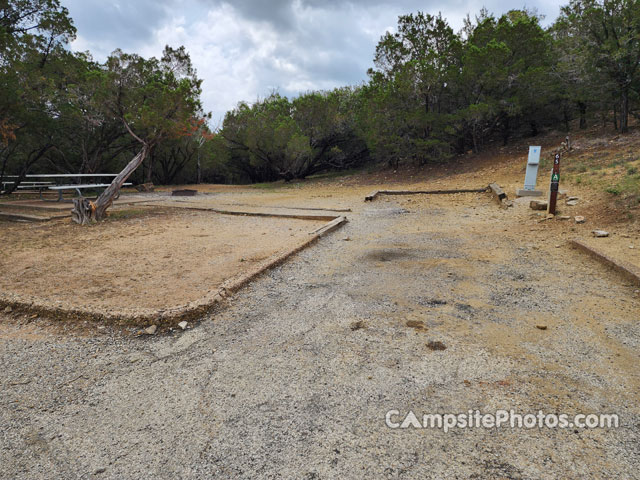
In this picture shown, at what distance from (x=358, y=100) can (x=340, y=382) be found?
21.5 metres

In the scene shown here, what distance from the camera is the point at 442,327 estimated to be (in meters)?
2.42

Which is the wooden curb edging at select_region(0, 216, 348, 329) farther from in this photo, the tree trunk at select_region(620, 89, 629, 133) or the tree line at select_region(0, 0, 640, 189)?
the tree trunk at select_region(620, 89, 629, 133)

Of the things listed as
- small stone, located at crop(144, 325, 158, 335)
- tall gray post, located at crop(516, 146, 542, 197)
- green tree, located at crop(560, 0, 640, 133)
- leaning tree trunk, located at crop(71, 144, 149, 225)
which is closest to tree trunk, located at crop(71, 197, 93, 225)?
leaning tree trunk, located at crop(71, 144, 149, 225)

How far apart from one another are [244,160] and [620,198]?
2039cm

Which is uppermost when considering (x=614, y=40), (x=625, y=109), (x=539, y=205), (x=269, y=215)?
(x=614, y=40)

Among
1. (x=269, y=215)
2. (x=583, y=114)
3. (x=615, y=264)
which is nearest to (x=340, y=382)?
(x=615, y=264)

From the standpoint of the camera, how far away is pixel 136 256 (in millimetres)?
4516

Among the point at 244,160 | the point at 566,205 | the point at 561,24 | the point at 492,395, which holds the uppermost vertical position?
the point at 561,24

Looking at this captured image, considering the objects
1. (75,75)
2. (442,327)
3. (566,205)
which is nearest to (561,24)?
(566,205)

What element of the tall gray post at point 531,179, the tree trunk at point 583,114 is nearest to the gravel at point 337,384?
the tall gray post at point 531,179

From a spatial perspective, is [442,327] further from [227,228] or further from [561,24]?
[561,24]

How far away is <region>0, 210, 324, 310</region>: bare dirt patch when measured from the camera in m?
3.19

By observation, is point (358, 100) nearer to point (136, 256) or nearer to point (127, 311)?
point (136, 256)

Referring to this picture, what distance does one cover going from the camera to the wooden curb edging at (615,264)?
10.2 feet
